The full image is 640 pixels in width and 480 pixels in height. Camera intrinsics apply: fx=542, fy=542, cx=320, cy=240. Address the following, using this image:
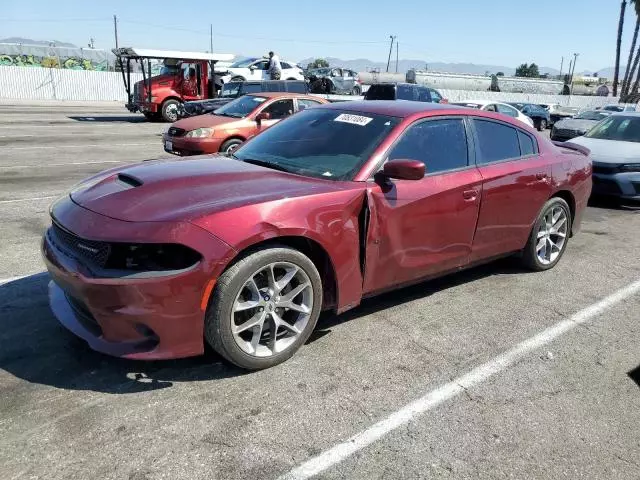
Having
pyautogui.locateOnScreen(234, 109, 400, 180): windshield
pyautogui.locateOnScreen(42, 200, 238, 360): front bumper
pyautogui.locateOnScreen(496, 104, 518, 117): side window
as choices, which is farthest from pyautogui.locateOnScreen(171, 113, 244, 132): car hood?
pyautogui.locateOnScreen(496, 104, 518, 117): side window

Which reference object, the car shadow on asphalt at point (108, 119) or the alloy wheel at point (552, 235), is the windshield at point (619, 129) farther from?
the car shadow on asphalt at point (108, 119)

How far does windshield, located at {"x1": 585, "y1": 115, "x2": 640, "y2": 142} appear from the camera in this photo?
9.34 metres

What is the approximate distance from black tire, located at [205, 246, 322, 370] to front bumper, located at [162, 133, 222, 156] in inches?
297

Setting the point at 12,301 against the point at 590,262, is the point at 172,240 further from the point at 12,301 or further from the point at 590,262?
the point at 590,262

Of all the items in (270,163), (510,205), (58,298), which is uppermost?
(270,163)

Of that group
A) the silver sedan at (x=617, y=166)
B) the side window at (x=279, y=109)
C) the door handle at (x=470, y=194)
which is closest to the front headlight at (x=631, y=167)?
the silver sedan at (x=617, y=166)

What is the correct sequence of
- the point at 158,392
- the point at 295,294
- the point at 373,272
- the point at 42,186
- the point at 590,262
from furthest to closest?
the point at 42,186 → the point at 590,262 → the point at 373,272 → the point at 295,294 → the point at 158,392

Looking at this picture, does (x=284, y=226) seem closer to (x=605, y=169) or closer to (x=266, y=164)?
(x=266, y=164)

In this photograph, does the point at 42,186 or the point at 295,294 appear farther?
the point at 42,186

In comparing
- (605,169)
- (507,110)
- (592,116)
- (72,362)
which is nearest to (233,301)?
(72,362)

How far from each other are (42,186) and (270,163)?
5.59 metres

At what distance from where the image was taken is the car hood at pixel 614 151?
837 cm

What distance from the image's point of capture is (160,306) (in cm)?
282

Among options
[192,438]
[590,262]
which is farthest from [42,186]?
[590,262]
